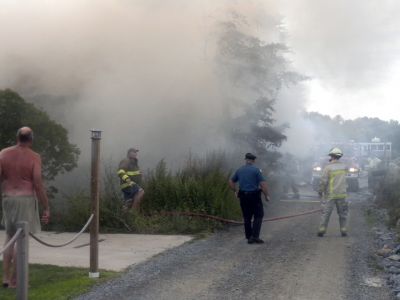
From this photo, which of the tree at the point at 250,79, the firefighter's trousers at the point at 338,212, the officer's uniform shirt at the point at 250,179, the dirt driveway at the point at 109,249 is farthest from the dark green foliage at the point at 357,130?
the dirt driveway at the point at 109,249

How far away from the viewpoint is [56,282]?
6199 mm

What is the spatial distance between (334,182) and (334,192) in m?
0.18

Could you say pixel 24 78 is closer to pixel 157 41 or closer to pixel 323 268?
pixel 157 41

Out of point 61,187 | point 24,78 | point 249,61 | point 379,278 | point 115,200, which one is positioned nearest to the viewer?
point 379,278

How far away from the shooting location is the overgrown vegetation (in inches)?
400

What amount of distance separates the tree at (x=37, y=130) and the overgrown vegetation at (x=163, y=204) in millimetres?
775

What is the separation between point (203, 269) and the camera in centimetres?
698

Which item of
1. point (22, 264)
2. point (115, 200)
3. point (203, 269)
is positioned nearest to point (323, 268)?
point (203, 269)

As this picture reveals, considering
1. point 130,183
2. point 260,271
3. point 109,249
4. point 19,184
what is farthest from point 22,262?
point 130,183

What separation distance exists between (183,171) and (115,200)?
1.82m

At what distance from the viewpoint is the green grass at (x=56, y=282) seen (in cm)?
570

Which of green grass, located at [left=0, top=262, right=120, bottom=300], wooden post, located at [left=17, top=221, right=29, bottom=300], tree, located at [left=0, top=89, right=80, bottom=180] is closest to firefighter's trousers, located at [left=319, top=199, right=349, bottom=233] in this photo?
green grass, located at [left=0, top=262, right=120, bottom=300]

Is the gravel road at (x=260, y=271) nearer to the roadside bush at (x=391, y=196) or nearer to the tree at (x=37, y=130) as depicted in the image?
the roadside bush at (x=391, y=196)

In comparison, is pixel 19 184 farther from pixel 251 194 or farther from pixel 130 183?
pixel 130 183
